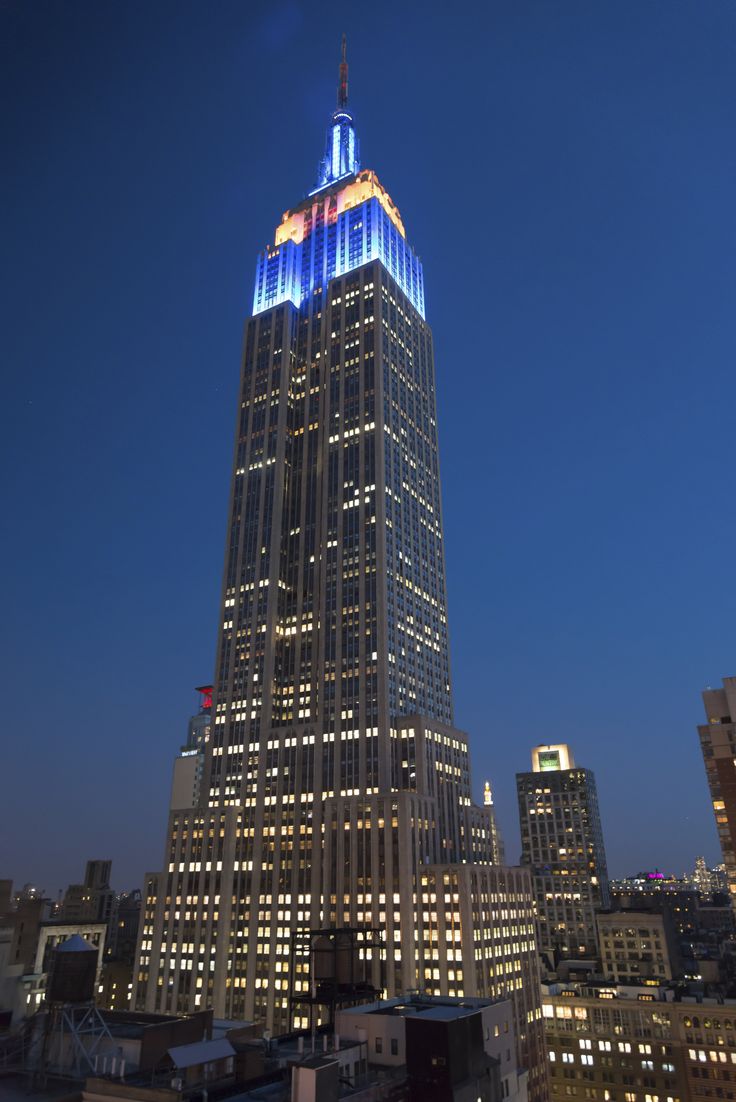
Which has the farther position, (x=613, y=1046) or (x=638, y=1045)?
(x=613, y=1046)

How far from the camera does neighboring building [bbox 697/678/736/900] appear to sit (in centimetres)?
Result: 16075

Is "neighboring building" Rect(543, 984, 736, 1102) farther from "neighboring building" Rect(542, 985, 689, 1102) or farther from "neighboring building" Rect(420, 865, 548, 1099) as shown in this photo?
"neighboring building" Rect(420, 865, 548, 1099)

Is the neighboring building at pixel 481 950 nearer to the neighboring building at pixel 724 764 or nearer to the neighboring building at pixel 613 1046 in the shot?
the neighboring building at pixel 613 1046

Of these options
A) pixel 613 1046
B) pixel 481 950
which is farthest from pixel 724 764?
pixel 481 950

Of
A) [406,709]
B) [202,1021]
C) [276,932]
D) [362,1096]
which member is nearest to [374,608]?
[406,709]

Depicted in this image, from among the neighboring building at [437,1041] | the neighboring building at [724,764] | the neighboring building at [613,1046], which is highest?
the neighboring building at [724,764]

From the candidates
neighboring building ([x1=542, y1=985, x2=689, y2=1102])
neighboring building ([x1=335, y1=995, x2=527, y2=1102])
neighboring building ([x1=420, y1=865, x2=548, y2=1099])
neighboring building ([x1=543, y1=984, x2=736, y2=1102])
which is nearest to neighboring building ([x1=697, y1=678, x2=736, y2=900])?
neighboring building ([x1=543, y1=984, x2=736, y2=1102])

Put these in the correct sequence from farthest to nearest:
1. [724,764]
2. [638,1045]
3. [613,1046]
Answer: [724,764] < [613,1046] < [638,1045]

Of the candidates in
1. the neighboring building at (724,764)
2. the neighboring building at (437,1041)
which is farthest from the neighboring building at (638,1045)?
the neighboring building at (437,1041)

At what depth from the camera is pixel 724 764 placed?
166 meters

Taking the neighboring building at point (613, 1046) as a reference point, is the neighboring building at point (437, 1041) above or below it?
above

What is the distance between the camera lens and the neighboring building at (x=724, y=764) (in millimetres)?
160750

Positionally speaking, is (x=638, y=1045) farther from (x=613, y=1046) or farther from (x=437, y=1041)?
(x=437, y=1041)

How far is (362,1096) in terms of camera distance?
5472 cm
